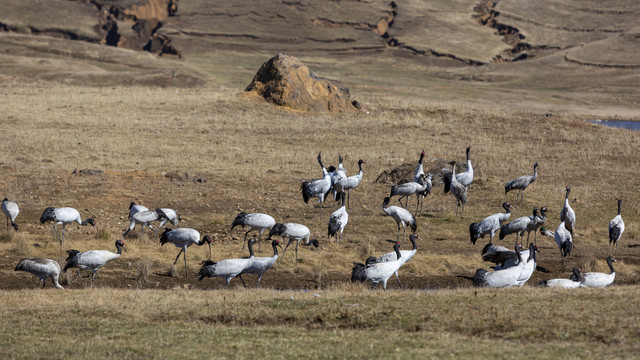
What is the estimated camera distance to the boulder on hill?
47.4 meters

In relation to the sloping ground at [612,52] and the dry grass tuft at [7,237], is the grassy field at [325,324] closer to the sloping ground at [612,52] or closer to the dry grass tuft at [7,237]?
the dry grass tuft at [7,237]

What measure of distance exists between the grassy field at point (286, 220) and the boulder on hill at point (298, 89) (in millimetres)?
1298

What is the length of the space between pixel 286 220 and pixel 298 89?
25441 millimetres

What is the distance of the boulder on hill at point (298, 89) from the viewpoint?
156ft

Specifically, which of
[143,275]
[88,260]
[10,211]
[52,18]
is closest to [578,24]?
[52,18]

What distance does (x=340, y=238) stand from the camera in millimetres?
20688

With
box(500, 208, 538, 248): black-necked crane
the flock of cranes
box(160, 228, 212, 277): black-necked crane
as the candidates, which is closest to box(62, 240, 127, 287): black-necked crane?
the flock of cranes

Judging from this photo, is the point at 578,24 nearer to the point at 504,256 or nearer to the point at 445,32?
the point at 445,32

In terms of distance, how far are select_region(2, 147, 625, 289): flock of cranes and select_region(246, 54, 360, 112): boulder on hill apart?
2129 cm

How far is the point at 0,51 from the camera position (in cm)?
9500

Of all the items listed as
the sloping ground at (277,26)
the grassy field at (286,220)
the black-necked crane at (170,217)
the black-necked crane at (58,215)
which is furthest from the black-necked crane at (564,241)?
the sloping ground at (277,26)

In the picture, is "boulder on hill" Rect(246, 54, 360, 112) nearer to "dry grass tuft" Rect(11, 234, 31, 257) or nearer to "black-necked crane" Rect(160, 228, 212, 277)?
"dry grass tuft" Rect(11, 234, 31, 257)

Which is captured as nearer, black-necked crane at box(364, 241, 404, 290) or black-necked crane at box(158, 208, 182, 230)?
black-necked crane at box(364, 241, 404, 290)

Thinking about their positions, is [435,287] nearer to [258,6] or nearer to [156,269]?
[156,269]
